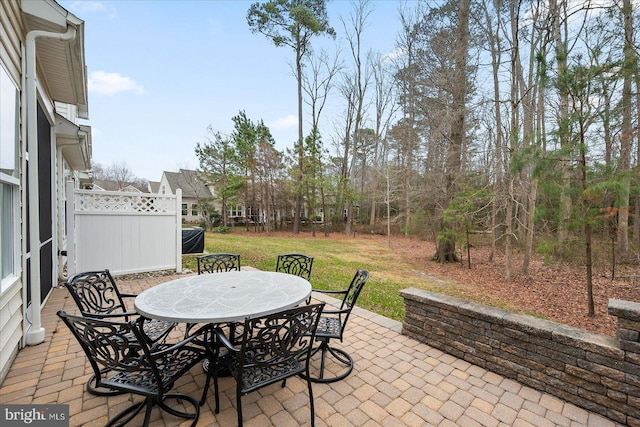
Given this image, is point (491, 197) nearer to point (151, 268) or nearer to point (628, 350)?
point (628, 350)

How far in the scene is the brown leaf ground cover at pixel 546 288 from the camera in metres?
4.28

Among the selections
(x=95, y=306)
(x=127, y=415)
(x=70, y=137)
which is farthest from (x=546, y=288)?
(x=70, y=137)

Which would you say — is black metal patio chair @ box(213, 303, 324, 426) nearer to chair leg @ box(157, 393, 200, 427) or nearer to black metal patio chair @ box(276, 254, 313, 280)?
chair leg @ box(157, 393, 200, 427)

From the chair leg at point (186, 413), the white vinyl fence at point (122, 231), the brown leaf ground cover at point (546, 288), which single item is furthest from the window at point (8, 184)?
the brown leaf ground cover at point (546, 288)

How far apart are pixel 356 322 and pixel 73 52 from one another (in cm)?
479

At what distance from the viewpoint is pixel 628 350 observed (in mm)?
1805

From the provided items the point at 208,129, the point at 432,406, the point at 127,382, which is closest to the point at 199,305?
the point at 127,382

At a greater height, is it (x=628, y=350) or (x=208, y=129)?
(x=208, y=129)

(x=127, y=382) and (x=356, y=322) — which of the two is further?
(x=356, y=322)

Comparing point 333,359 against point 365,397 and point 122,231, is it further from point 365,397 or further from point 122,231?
point 122,231

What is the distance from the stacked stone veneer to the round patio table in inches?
59.0

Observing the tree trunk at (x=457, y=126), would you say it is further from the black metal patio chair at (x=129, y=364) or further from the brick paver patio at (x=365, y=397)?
the black metal patio chair at (x=129, y=364)

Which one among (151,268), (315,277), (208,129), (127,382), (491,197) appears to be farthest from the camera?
(208,129)

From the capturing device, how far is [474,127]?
8.42m
